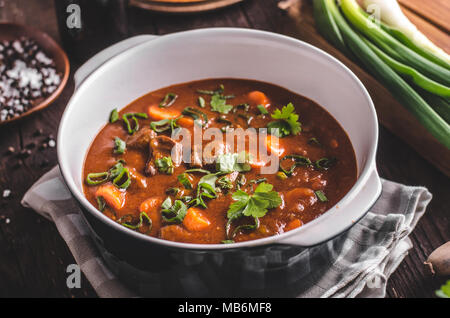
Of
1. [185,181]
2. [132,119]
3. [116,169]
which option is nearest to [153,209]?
[185,181]

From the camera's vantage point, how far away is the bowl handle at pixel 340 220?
189 cm

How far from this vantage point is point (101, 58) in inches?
110

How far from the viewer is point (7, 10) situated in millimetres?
4082

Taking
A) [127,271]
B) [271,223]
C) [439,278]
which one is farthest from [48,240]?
[439,278]

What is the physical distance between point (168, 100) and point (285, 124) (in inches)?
28.1

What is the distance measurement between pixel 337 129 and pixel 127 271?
135 cm

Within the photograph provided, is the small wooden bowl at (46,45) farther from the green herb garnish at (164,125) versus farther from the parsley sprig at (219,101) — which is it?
the parsley sprig at (219,101)

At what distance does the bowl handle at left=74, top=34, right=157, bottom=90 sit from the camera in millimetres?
2691

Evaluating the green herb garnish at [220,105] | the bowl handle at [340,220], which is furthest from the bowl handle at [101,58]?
the bowl handle at [340,220]

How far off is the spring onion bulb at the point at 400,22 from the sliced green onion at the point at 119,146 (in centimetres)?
182

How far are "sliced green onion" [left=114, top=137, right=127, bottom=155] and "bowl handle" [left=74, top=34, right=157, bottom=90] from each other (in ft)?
1.16
